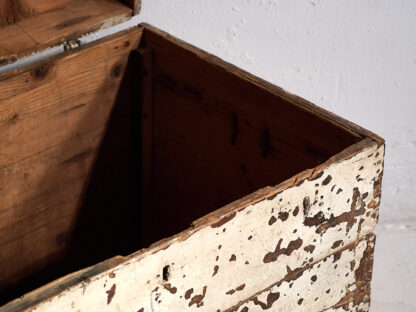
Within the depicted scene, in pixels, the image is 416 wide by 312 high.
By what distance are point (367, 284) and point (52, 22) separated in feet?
2.83

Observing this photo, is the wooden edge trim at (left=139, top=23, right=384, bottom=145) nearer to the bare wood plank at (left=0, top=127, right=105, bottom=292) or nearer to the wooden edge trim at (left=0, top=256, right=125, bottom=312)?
the bare wood plank at (left=0, top=127, right=105, bottom=292)

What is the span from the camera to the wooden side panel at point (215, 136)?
1876mm

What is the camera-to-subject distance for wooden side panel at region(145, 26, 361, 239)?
6.15 ft

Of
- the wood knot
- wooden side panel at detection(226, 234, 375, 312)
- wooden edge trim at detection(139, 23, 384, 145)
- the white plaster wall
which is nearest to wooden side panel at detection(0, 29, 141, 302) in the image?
the wood knot

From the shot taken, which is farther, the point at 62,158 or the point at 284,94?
the point at 62,158

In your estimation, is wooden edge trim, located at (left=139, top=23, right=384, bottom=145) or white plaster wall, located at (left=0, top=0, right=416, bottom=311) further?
white plaster wall, located at (left=0, top=0, right=416, bottom=311)

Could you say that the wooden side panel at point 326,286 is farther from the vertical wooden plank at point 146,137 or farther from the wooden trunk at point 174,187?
the vertical wooden plank at point 146,137

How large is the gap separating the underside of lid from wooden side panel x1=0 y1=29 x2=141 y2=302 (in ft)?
0.16

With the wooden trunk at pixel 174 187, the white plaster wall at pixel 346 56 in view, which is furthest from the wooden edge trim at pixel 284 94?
the white plaster wall at pixel 346 56

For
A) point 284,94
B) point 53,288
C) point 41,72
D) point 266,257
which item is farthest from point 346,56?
point 53,288

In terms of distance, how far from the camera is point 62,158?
216 cm

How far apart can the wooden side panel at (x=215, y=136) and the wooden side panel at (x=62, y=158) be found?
0.09 metres

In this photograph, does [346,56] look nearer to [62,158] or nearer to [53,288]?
[62,158]

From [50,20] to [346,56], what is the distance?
1034 mm
